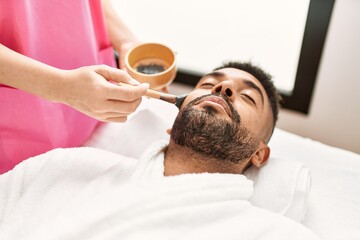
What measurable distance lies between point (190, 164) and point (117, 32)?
664 mm

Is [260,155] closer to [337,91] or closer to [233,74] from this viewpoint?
[233,74]

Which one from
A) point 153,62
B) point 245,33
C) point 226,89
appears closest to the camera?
point 226,89

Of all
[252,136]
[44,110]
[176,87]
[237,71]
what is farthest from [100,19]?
[176,87]

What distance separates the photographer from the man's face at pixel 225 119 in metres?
1.21

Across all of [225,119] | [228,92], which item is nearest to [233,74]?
[228,92]

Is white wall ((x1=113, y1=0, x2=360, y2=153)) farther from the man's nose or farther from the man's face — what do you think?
the man's nose

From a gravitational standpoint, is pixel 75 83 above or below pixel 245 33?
above

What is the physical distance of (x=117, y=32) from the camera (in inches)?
62.3

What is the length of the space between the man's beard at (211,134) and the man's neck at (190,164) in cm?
2

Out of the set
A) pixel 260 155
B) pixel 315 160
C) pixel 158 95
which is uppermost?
pixel 158 95

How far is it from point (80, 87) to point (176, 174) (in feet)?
1.43

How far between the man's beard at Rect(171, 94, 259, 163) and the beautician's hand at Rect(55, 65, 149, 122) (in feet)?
0.70

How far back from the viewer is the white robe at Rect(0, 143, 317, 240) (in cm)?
109

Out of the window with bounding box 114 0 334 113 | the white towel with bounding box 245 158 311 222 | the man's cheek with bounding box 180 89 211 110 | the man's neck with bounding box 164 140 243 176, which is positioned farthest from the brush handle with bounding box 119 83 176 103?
the window with bounding box 114 0 334 113
